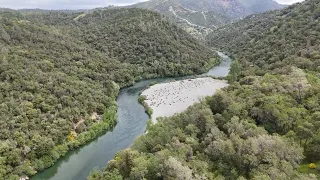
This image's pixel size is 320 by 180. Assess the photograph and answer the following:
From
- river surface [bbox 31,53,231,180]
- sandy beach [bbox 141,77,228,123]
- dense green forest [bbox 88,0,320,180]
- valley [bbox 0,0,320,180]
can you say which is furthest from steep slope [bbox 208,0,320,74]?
river surface [bbox 31,53,231,180]

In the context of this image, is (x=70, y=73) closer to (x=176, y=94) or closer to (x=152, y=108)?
(x=152, y=108)

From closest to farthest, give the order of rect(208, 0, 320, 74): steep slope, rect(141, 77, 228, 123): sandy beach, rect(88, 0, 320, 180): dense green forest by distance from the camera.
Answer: rect(88, 0, 320, 180): dense green forest < rect(208, 0, 320, 74): steep slope < rect(141, 77, 228, 123): sandy beach

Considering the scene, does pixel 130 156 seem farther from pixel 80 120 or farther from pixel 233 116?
pixel 80 120

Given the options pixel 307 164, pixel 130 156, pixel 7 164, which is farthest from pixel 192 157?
pixel 7 164

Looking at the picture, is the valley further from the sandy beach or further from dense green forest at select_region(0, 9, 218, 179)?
the sandy beach

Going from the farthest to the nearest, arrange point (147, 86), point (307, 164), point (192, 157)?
1. point (147, 86)
2. point (192, 157)
3. point (307, 164)

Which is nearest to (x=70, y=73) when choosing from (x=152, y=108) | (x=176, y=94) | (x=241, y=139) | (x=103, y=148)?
(x=152, y=108)

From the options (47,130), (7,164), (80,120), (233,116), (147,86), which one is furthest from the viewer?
(147,86)
